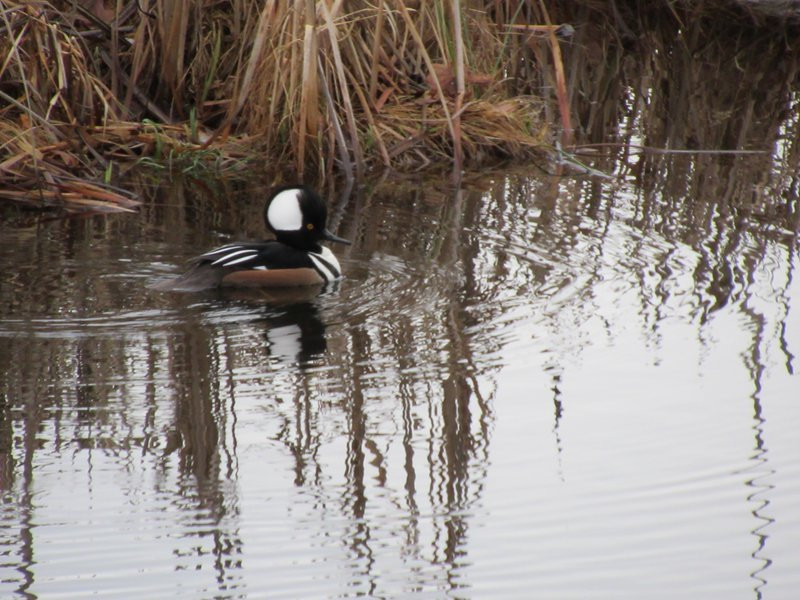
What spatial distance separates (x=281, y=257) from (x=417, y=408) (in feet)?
6.50

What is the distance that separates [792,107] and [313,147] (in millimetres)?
4764

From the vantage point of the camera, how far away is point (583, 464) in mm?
4125

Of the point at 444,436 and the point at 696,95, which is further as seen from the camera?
the point at 696,95

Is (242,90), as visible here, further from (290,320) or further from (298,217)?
(290,320)

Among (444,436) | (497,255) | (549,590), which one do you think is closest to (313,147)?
(497,255)

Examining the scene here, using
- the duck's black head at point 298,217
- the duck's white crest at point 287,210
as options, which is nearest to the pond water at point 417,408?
the duck's black head at point 298,217

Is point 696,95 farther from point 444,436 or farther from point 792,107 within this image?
point 444,436

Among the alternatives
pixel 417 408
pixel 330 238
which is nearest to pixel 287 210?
pixel 330 238

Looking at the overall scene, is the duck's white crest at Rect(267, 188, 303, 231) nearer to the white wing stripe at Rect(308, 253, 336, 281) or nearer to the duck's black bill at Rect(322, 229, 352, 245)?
the duck's black bill at Rect(322, 229, 352, 245)

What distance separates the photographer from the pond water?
3479 millimetres

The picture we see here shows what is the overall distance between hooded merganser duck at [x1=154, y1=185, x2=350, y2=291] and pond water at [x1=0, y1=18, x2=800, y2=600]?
0.11 metres

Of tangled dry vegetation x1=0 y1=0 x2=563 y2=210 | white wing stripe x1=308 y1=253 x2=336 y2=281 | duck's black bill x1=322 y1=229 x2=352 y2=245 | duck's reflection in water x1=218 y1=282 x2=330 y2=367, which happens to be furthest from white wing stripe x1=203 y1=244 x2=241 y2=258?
tangled dry vegetation x1=0 y1=0 x2=563 y2=210

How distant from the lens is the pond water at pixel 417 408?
348cm

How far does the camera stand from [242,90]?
8.38m
